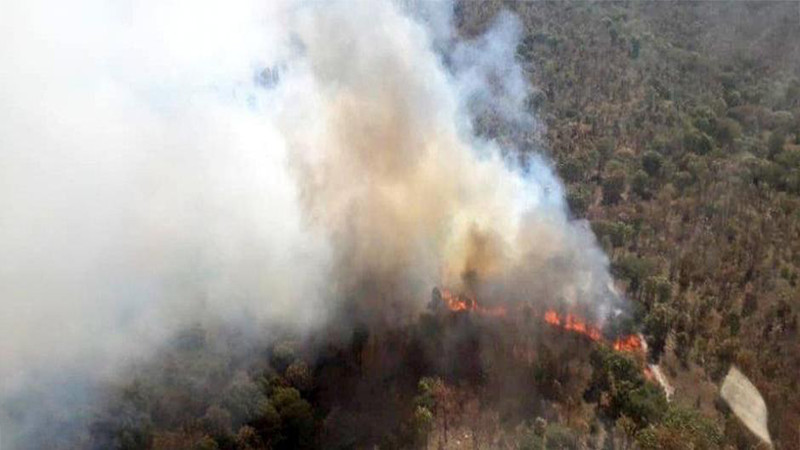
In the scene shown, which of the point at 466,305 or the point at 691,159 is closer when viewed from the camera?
the point at 466,305

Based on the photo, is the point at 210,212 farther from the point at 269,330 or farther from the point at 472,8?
the point at 472,8

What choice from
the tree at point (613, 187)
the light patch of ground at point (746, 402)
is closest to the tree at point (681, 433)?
the light patch of ground at point (746, 402)

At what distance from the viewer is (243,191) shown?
97.6 ft

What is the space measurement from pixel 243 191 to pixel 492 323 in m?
10.5

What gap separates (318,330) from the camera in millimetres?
25984

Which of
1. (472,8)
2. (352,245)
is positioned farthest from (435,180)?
(472,8)

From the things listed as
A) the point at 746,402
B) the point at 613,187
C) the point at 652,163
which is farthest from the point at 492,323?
the point at 652,163

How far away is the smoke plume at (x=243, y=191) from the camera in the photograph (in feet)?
83.6

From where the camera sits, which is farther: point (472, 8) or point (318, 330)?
point (472, 8)

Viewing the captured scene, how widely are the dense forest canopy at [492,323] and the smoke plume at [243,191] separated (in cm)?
17

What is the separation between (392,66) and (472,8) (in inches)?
1008

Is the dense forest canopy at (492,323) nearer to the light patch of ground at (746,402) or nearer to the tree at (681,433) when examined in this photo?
the tree at (681,433)

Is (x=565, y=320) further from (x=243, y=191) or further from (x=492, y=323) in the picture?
(x=243, y=191)

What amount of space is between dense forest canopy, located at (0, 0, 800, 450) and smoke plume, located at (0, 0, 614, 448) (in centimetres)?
17
